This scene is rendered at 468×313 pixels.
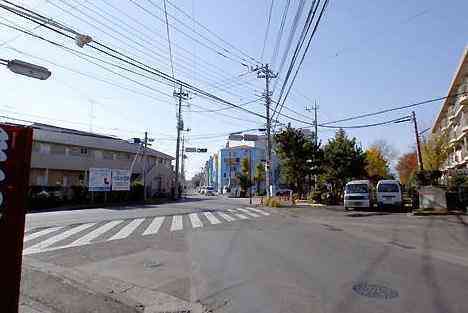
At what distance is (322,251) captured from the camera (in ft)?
28.2

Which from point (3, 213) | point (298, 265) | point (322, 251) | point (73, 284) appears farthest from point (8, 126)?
point (322, 251)

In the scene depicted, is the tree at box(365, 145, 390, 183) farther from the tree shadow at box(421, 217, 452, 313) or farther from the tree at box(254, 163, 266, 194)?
the tree shadow at box(421, 217, 452, 313)

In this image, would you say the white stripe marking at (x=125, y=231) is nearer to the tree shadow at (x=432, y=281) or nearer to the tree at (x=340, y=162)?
the tree shadow at (x=432, y=281)

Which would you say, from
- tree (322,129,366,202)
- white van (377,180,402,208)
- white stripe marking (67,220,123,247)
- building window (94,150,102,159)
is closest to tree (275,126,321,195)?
tree (322,129,366,202)

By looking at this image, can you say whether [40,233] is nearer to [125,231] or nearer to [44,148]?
[125,231]

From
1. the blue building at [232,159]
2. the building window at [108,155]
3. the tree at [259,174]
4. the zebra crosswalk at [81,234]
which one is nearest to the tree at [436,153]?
the tree at [259,174]

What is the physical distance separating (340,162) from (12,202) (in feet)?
97.0

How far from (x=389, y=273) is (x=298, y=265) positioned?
5.75 feet

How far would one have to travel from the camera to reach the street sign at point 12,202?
11.0 ft

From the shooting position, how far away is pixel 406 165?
199ft

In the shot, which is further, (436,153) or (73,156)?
→ (73,156)

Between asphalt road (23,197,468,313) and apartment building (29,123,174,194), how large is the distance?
79.6 feet

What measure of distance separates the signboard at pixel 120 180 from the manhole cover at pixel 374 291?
2977 centimetres

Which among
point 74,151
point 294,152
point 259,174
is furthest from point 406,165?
point 74,151
